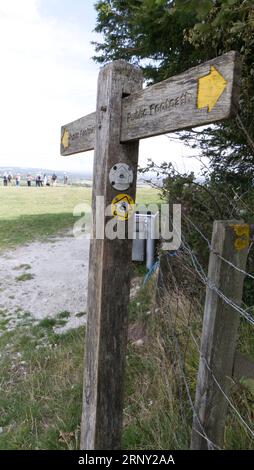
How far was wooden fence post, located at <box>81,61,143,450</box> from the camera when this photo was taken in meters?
1.90

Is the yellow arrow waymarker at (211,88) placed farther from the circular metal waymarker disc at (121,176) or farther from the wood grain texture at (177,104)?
the circular metal waymarker disc at (121,176)

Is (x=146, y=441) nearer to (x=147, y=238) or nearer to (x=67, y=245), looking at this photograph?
(x=147, y=238)

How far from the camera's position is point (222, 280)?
1.63m

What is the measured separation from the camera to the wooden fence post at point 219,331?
5.28 feet

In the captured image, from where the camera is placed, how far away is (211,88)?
4.38 ft

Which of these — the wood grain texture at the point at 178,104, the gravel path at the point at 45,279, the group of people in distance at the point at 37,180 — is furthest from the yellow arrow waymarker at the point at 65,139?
the group of people in distance at the point at 37,180

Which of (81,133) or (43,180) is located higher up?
(81,133)

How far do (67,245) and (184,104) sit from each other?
9358 mm

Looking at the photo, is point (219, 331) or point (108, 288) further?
point (108, 288)

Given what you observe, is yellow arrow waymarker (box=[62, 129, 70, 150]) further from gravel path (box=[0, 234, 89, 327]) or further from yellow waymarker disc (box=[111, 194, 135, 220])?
gravel path (box=[0, 234, 89, 327])

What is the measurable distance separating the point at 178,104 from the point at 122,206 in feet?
2.10

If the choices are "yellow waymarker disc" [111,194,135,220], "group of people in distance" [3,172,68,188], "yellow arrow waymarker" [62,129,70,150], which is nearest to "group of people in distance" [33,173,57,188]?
"group of people in distance" [3,172,68,188]

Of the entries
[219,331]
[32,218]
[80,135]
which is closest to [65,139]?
[80,135]

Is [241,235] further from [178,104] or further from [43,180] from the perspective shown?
[43,180]
